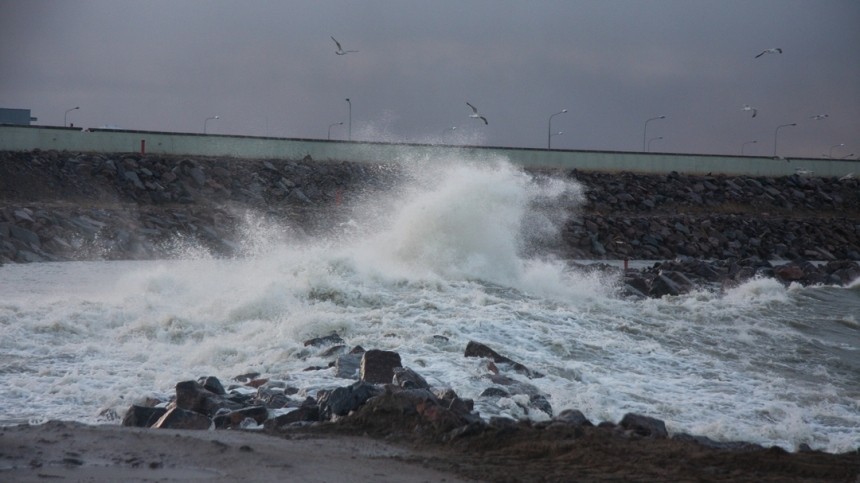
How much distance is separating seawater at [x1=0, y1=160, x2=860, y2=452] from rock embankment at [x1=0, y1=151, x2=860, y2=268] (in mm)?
4834

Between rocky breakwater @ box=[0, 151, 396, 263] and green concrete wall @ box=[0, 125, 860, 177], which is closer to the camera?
rocky breakwater @ box=[0, 151, 396, 263]

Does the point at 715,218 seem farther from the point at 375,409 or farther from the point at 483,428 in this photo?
the point at 483,428

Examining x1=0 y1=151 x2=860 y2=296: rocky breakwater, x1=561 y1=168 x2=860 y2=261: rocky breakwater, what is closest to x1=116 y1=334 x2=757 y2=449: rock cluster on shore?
x1=0 y1=151 x2=860 y2=296: rocky breakwater

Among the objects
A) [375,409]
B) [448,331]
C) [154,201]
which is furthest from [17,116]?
[375,409]

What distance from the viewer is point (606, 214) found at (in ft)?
141

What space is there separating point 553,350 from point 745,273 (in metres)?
15.5

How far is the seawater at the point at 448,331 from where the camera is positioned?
10.8 m

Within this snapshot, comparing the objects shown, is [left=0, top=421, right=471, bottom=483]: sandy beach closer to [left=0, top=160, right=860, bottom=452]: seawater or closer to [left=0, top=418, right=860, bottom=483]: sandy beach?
[left=0, top=418, right=860, bottom=483]: sandy beach

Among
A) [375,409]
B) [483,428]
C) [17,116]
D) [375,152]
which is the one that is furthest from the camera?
[17,116]

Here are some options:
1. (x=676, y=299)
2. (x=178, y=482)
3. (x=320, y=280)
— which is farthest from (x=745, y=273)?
(x=178, y=482)

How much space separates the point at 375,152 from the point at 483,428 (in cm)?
3931

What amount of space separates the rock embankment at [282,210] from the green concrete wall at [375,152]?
1.71 metres

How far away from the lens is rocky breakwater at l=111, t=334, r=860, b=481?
737cm

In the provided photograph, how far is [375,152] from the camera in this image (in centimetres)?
4691
